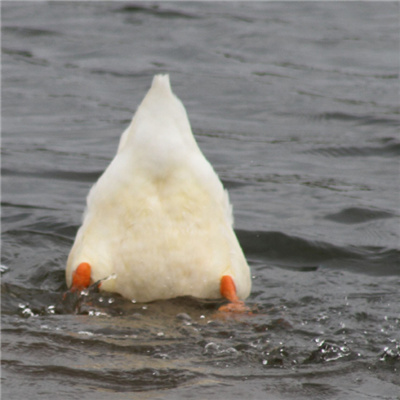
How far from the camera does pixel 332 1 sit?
13.6 m

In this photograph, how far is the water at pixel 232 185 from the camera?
420 cm

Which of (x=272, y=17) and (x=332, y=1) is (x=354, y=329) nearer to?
(x=272, y=17)

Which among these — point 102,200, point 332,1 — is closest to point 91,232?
point 102,200

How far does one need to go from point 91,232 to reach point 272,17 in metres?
8.51

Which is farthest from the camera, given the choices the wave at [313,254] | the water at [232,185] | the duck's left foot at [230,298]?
the wave at [313,254]

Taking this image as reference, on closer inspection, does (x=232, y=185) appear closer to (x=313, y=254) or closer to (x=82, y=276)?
(x=313, y=254)

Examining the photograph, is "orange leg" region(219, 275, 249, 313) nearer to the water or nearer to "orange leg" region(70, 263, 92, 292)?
the water

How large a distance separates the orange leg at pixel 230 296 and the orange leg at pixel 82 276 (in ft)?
2.71

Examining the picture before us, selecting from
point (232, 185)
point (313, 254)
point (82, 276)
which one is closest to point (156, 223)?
point (82, 276)

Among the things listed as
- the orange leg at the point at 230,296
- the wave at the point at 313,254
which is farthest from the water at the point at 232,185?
A: the orange leg at the point at 230,296

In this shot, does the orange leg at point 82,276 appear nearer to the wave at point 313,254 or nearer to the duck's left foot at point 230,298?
the duck's left foot at point 230,298

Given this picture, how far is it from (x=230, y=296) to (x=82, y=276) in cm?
Result: 92

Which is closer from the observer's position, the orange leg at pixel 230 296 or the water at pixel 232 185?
the water at pixel 232 185

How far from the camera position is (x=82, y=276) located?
5039mm
